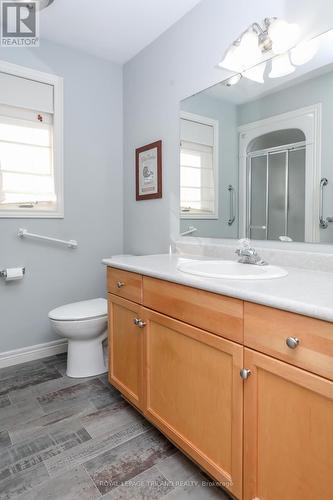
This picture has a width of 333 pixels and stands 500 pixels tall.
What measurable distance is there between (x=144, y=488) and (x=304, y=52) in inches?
77.2

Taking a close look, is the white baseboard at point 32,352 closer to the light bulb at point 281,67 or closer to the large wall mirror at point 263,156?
the large wall mirror at point 263,156

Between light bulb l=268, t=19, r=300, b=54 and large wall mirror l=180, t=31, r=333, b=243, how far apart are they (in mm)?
79

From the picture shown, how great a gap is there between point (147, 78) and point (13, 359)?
233 cm

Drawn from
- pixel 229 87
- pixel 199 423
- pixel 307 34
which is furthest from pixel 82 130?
pixel 199 423

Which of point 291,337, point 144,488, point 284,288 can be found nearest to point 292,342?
point 291,337

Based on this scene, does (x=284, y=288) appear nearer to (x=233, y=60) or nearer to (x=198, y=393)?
(x=198, y=393)

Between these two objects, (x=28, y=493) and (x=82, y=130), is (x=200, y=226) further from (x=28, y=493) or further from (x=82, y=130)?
(x=28, y=493)

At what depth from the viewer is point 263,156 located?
159 centimetres

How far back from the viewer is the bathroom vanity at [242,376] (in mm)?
813

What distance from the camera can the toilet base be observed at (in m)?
2.05

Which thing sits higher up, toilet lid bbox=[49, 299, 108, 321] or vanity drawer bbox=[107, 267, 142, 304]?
vanity drawer bbox=[107, 267, 142, 304]

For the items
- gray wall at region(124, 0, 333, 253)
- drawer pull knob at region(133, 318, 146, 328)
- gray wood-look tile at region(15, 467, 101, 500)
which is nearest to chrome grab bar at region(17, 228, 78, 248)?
gray wall at region(124, 0, 333, 253)

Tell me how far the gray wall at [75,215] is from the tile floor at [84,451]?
551 millimetres

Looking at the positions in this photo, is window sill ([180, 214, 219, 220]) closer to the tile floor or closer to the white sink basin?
the white sink basin
